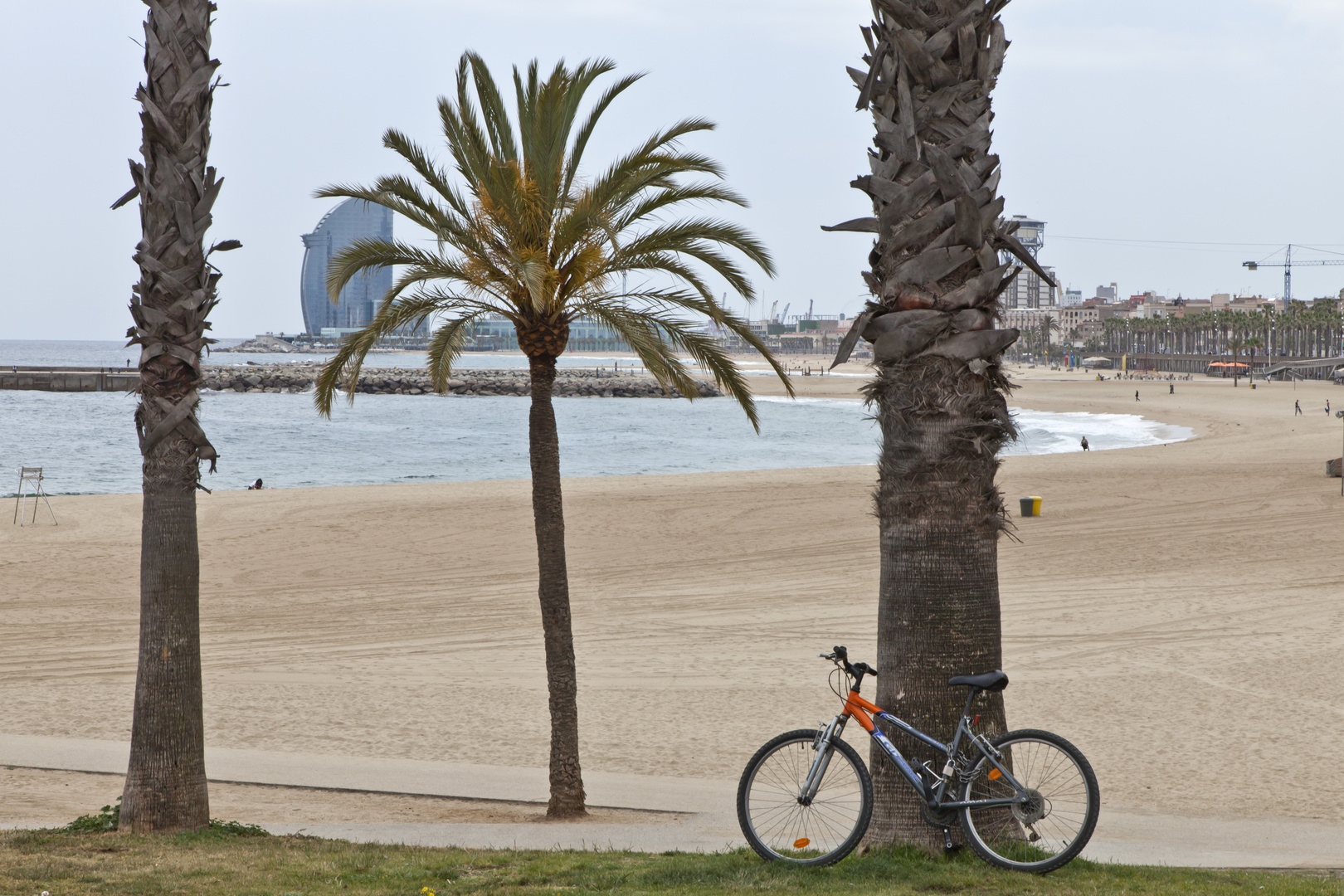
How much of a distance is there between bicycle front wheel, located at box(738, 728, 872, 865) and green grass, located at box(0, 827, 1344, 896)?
15cm

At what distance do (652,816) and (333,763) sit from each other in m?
3.10

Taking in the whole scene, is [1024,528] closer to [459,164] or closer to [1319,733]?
[1319,733]

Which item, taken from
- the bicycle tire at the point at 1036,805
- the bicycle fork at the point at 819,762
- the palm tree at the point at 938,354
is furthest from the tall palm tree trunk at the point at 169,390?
the bicycle tire at the point at 1036,805

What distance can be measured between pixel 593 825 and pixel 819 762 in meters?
2.98

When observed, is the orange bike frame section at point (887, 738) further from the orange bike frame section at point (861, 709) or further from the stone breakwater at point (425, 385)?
the stone breakwater at point (425, 385)

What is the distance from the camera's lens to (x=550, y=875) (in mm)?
5234

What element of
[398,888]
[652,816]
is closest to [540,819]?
[652,816]

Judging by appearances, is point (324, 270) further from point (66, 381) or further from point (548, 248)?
point (66, 381)

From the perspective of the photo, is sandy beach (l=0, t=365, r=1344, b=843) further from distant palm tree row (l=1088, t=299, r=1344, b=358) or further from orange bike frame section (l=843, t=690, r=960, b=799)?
distant palm tree row (l=1088, t=299, r=1344, b=358)

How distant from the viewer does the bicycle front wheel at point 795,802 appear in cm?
525

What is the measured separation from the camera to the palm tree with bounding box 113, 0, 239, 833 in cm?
694

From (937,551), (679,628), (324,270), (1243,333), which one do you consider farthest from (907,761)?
(1243,333)

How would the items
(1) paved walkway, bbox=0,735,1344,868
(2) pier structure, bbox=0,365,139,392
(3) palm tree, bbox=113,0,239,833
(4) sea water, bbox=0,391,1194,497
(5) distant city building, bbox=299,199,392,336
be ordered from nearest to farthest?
1. (1) paved walkway, bbox=0,735,1344,868
2. (3) palm tree, bbox=113,0,239,833
3. (4) sea water, bbox=0,391,1194,497
4. (5) distant city building, bbox=299,199,392,336
5. (2) pier structure, bbox=0,365,139,392

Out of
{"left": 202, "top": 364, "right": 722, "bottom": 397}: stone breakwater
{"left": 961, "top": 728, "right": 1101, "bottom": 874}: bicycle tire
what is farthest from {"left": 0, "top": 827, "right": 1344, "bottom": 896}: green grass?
{"left": 202, "top": 364, "right": 722, "bottom": 397}: stone breakwater
